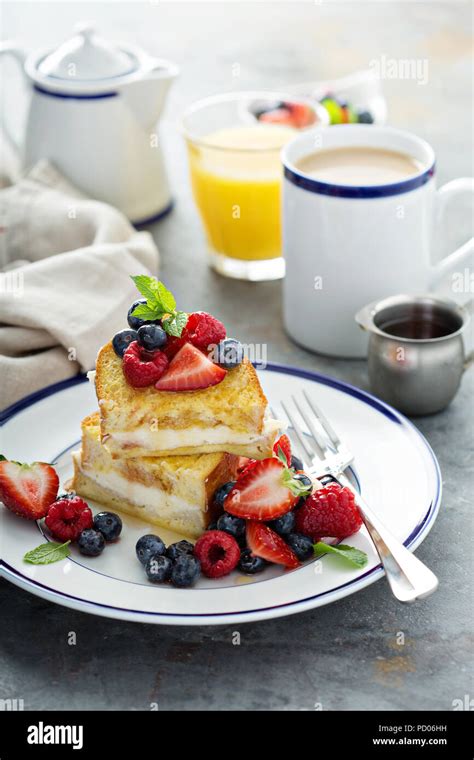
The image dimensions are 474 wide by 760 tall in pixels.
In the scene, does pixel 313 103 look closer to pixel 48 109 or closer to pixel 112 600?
pixel 48 109

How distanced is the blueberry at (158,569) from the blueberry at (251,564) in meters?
0.11

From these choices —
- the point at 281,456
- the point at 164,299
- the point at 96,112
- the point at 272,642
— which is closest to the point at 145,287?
the point at 164,299

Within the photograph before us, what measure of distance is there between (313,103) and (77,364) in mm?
994

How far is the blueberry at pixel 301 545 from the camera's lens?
157 cm

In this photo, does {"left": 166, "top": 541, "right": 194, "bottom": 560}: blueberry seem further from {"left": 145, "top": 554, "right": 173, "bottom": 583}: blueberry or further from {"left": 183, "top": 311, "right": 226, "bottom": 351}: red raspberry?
{"left": 183, "top": 311, "right": 226, "bottom": 351}: red raspberry

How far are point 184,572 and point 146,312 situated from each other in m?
0.47

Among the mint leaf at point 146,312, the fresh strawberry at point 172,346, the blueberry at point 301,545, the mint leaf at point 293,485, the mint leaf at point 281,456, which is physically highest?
the mint leaf at point 146,312

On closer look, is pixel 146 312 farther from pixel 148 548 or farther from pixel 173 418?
pixel 148 548

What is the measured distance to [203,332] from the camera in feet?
5.66

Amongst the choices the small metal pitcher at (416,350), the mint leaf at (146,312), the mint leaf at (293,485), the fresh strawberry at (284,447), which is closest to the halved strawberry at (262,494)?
the mint leaf at (293,485)

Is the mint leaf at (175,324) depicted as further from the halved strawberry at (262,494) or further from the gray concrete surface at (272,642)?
the gray concrete surface at (272,642)

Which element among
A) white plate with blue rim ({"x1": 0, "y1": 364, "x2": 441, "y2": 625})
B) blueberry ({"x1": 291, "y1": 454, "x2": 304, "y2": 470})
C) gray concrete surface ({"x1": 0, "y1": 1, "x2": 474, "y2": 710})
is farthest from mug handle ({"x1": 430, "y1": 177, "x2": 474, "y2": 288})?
blueberry ({"x1": 291, "y1": 454, "x2": 304, "y2": 470})

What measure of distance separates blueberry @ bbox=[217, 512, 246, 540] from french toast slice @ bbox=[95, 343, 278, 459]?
0.15 m

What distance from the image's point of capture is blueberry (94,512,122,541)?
164 cm
